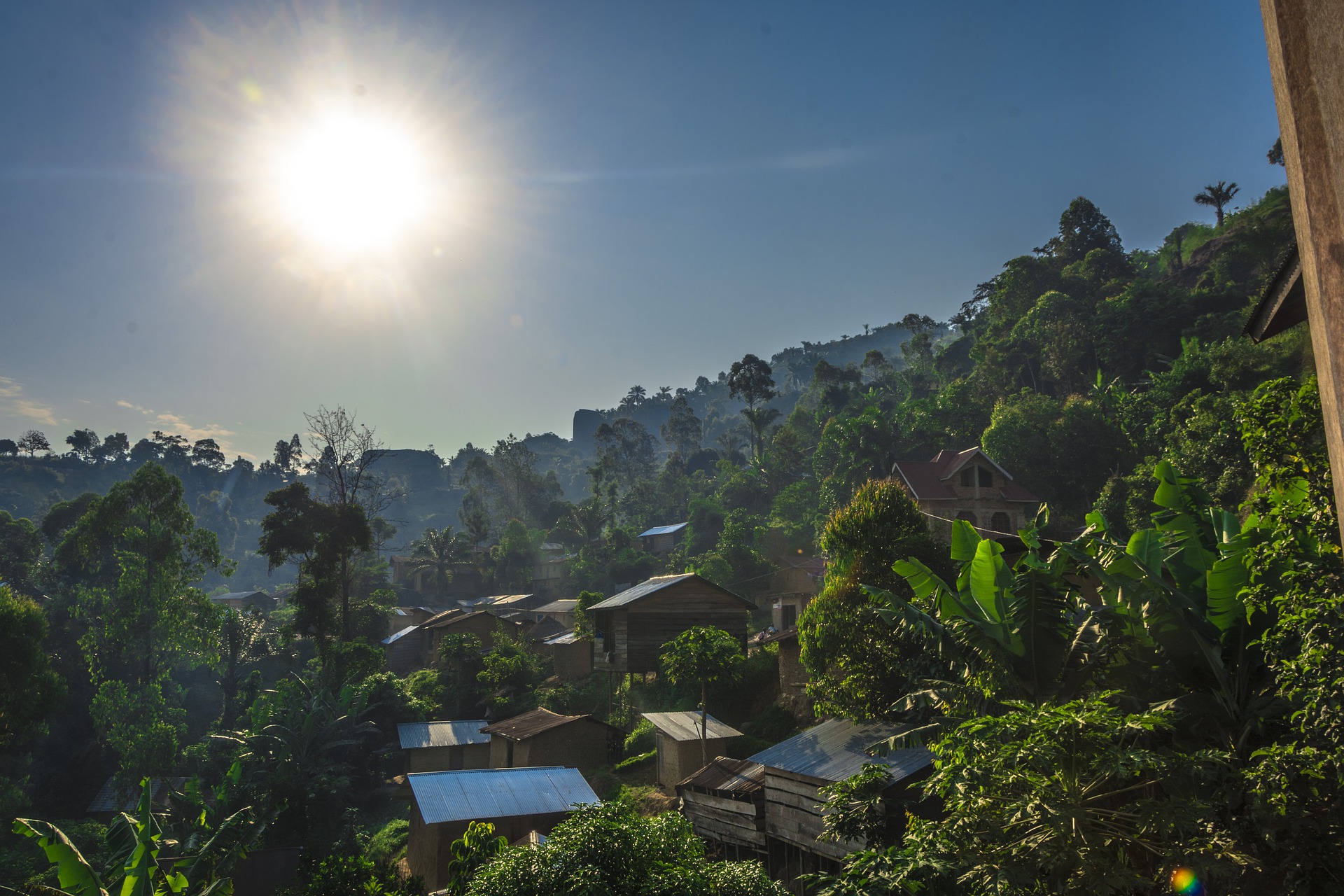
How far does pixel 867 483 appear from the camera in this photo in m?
21.7

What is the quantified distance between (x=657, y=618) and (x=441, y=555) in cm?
5042

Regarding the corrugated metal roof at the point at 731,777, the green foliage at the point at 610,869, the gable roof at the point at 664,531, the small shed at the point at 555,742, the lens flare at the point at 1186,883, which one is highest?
the green foliage at the point at 610,869

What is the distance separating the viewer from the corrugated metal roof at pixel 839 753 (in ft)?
46.9

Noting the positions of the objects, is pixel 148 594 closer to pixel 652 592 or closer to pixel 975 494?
pixel 652 592

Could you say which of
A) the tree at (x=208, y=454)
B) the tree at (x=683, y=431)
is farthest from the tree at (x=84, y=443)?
the tree at (x=683, y=431)

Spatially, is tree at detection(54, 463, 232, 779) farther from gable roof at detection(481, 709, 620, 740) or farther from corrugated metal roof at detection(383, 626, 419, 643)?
gable roof at detection(481, 709, 620, 740)

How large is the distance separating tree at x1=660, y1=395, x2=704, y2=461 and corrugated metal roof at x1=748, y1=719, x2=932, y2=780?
9063 cm

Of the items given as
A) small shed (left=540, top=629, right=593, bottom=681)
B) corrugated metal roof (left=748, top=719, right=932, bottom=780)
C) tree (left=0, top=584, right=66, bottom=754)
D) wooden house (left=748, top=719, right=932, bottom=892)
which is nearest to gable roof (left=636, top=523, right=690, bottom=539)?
small shed (left=540, top=629, right=593, bottom=681)

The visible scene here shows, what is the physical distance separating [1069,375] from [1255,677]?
139ft

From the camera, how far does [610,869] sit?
288 inches

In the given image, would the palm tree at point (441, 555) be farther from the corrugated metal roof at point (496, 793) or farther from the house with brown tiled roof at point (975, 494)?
the corrugated metal roof at point (496, 793)

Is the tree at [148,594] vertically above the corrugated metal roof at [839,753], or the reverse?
the tree at [148,594]

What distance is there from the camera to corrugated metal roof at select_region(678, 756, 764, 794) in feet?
54.5

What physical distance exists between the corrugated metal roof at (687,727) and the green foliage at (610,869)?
14.8 metres
